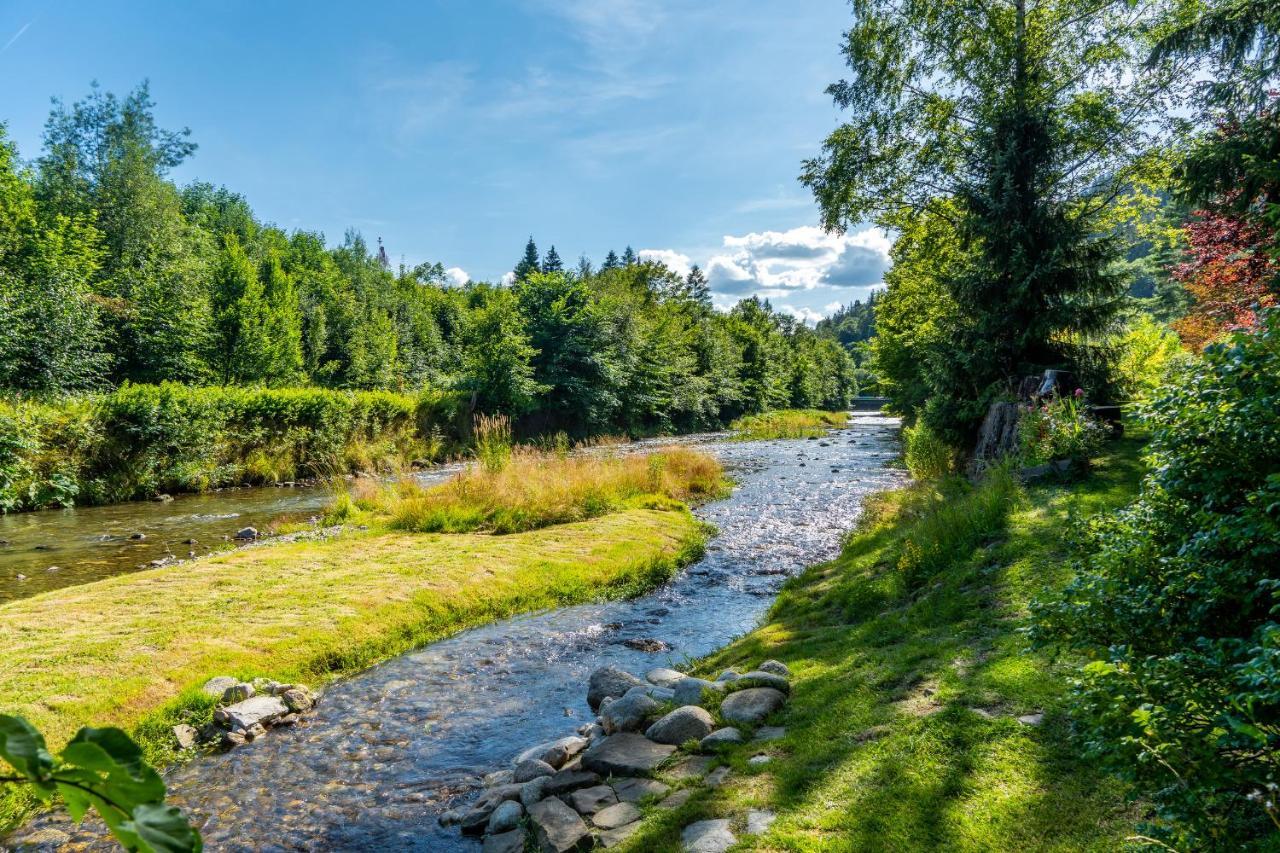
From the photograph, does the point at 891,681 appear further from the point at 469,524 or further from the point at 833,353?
the point at 833,353

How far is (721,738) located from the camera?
4582 millimetres

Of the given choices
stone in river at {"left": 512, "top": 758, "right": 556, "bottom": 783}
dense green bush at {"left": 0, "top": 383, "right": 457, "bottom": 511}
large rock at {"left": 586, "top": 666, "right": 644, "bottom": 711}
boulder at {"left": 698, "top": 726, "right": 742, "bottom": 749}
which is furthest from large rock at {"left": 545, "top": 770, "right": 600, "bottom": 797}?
dense green bush at {"left": 0, "top": 383, "right": 457, "bottom": 511}

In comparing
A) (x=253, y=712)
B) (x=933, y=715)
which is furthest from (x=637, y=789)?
(x=253, y=712)

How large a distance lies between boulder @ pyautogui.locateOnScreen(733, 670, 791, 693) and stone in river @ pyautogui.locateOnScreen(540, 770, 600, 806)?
4.77ft

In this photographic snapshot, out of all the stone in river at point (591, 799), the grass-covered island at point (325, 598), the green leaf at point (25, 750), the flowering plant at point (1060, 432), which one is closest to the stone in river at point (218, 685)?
the grass-covered island at point (325, 598)

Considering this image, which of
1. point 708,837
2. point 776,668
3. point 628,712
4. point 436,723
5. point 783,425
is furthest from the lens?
point 783,425

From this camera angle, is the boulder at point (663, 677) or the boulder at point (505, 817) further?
the boulder at point (663, 677)

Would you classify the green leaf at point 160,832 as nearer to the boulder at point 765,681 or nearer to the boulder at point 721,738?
the boulder at point 721,738

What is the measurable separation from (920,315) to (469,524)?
52.2 feet

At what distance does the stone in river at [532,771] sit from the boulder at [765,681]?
1631 mm

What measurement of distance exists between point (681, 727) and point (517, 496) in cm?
820

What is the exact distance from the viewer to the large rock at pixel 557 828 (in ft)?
12.3

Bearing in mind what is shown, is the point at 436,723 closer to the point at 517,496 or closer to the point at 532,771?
the point at 532,771

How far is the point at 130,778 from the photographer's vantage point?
2.19ft
